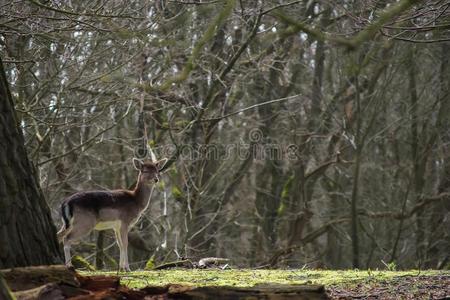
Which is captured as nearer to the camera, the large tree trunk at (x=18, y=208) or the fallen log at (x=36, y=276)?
the fallen log at (x=36, y=276)

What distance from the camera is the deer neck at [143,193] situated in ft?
41.9

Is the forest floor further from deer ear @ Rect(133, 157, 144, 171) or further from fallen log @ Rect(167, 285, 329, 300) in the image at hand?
deer ear @ Rect(133, 157, 144, 171)

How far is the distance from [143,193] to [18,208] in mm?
6451

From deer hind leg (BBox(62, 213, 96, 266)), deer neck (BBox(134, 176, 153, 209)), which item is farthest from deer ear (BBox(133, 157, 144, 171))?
deer hind leg (BBox(62, 213, 96, 266))

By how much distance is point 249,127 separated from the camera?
23672 mm

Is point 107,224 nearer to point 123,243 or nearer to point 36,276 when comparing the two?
point 123,243

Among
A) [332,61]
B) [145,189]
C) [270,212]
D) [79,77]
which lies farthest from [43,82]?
[270,212]

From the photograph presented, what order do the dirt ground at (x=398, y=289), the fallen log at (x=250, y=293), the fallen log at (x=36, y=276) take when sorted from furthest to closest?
the dirt ground at (x=398, y=289)
the fallen log at (x=36, y=276)
the fallen log at (x=250, y=293)

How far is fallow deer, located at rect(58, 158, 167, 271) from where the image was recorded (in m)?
11.7

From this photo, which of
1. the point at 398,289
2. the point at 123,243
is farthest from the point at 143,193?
the point at 398,289

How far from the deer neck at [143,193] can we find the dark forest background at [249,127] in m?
2.27

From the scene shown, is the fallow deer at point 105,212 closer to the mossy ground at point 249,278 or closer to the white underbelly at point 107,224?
the white underbelly at point 107,224

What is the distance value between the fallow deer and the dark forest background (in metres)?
2.30

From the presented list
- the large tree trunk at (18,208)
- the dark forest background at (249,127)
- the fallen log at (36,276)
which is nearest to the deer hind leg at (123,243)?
the dark forest background at (249,127)
